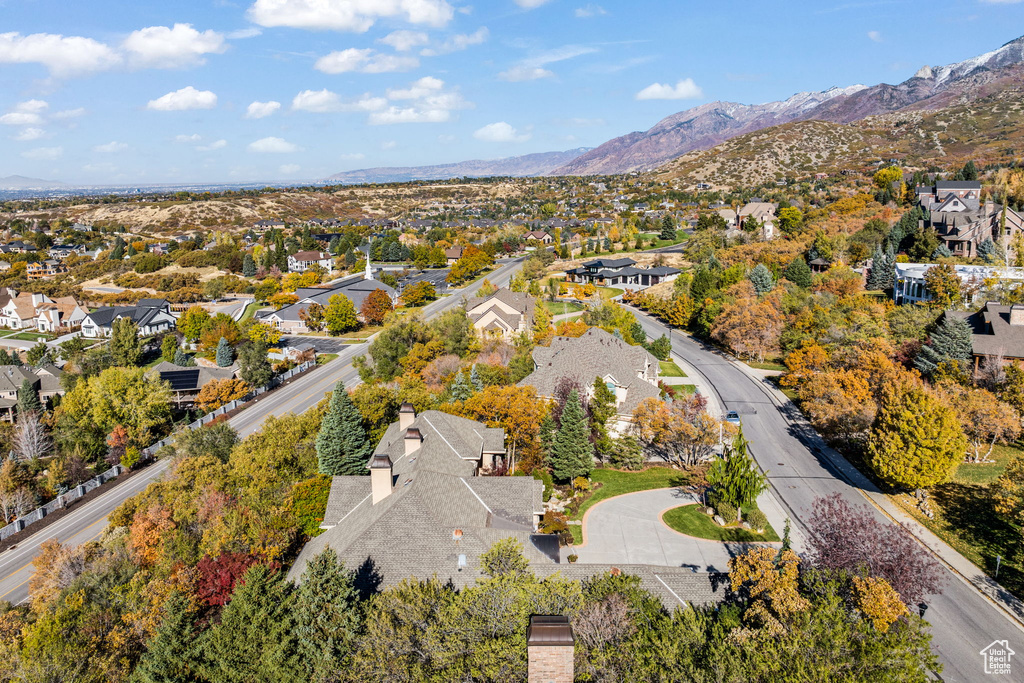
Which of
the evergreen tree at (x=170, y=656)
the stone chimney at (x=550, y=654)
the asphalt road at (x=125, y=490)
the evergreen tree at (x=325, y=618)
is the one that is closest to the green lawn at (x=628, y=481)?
the evergreen tree at (x=325, y=618)

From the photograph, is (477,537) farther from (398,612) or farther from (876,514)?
(876,514)

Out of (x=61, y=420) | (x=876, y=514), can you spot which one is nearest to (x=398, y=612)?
(x=876, y=514)

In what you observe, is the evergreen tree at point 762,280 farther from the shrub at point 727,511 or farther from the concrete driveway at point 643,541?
the shrub at point 727,511

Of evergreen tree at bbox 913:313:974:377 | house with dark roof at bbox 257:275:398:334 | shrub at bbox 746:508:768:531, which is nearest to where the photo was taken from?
shrub at bbox 746:508:768:531

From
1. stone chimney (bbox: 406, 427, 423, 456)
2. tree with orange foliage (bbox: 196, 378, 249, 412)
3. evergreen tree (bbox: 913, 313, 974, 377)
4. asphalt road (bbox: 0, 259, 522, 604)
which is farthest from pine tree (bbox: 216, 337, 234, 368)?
evergreen tree (bbox: 913, 313, 974, 377)

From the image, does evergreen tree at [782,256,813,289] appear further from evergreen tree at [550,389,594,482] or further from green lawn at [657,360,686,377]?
evergreen tree at [550,389,594,482]

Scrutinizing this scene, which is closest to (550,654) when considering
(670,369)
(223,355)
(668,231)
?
(670,369)

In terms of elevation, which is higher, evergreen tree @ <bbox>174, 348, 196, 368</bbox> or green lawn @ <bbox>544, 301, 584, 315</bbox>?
green lawn @ <bbox>544, 301, 584, 315</bbox>
